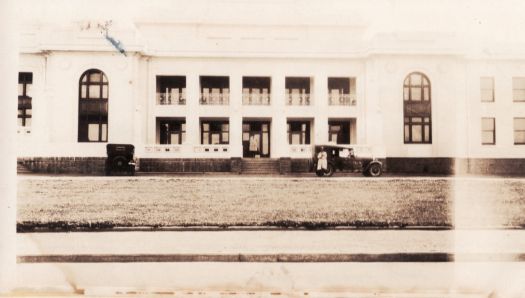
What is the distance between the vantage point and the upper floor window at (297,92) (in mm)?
3943

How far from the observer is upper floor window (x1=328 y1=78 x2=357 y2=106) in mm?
3773

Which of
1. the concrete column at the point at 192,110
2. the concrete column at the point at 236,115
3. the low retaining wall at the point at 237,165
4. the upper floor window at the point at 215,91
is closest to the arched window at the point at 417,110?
the low retaining wall at the point at 237,165

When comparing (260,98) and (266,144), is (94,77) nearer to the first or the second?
(260,98)

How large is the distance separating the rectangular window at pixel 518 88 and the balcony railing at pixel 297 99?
164 cm

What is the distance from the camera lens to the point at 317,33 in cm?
412

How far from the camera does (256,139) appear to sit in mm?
3756

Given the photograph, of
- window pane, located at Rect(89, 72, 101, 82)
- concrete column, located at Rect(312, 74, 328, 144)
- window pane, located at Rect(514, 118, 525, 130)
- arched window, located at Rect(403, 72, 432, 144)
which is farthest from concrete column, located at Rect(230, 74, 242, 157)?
window pane, located at Rect(514, 118, 525, 130)

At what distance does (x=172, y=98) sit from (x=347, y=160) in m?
1.61

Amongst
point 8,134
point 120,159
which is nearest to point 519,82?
point 120,159

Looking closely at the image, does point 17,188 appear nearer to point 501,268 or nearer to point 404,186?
point 404,186

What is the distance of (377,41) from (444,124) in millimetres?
868

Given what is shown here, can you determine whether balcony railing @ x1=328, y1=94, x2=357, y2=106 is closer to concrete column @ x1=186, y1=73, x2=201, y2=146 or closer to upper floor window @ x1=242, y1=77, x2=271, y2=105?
upper floor window @ x1=242, y1=77, x2=271, y2=105

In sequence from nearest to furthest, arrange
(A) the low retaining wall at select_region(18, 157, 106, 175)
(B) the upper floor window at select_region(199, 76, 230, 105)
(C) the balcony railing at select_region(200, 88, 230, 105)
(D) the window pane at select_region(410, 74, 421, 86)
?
(A) the low retaining wall at select_region(18, 157, 106, 175), (B) the upper floor window at select_region(199, 76, 230, 105), (D) the window pane at select_region(410, 74, 421, 86), (C) the balcony railing at select_region(200, 88, 230, 105)

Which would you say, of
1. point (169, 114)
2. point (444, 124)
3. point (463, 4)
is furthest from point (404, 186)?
point (169, 114)
